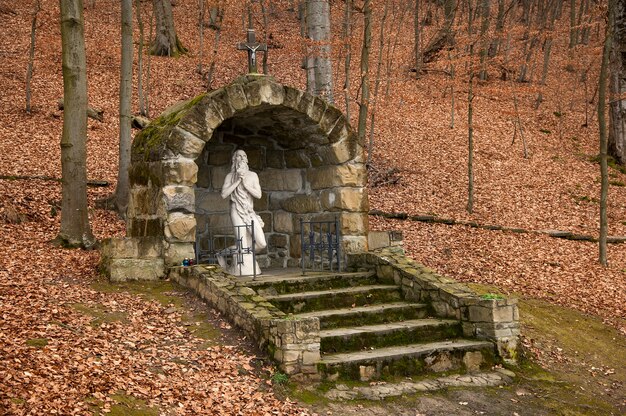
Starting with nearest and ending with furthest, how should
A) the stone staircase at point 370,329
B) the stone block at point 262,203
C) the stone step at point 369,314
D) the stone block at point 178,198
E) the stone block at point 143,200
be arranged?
the stone staircase at point 370,329
the stone step at point 369,314
the stone block at point 178,198
the stone block at point 143,200
the stone block at point 262,203

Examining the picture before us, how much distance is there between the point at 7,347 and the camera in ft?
20.2

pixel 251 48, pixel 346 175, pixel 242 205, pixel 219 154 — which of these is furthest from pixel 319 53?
pixel 242 205

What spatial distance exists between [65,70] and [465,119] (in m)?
15.9

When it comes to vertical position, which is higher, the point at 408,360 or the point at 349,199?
the point at 349,199

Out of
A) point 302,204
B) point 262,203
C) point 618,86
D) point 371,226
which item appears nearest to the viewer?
point 302,204

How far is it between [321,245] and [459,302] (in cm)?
240

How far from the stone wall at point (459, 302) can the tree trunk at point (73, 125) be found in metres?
5.06

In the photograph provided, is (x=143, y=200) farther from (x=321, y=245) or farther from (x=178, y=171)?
(x=321, y=245)

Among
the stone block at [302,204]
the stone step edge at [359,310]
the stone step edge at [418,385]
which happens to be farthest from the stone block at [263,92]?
the stone step edge at [418,385]

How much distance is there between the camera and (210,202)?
11.4 m

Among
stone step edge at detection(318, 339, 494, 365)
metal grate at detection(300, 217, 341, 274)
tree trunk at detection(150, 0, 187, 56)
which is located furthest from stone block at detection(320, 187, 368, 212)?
tree trunk at detection(150, 0, 187, 56)

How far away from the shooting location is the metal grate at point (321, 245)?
10117mm

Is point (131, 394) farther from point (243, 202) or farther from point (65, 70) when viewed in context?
point (65, 70)

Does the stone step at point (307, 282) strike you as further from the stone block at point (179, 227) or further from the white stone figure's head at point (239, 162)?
the white stone figure's head at point (239, 162)
